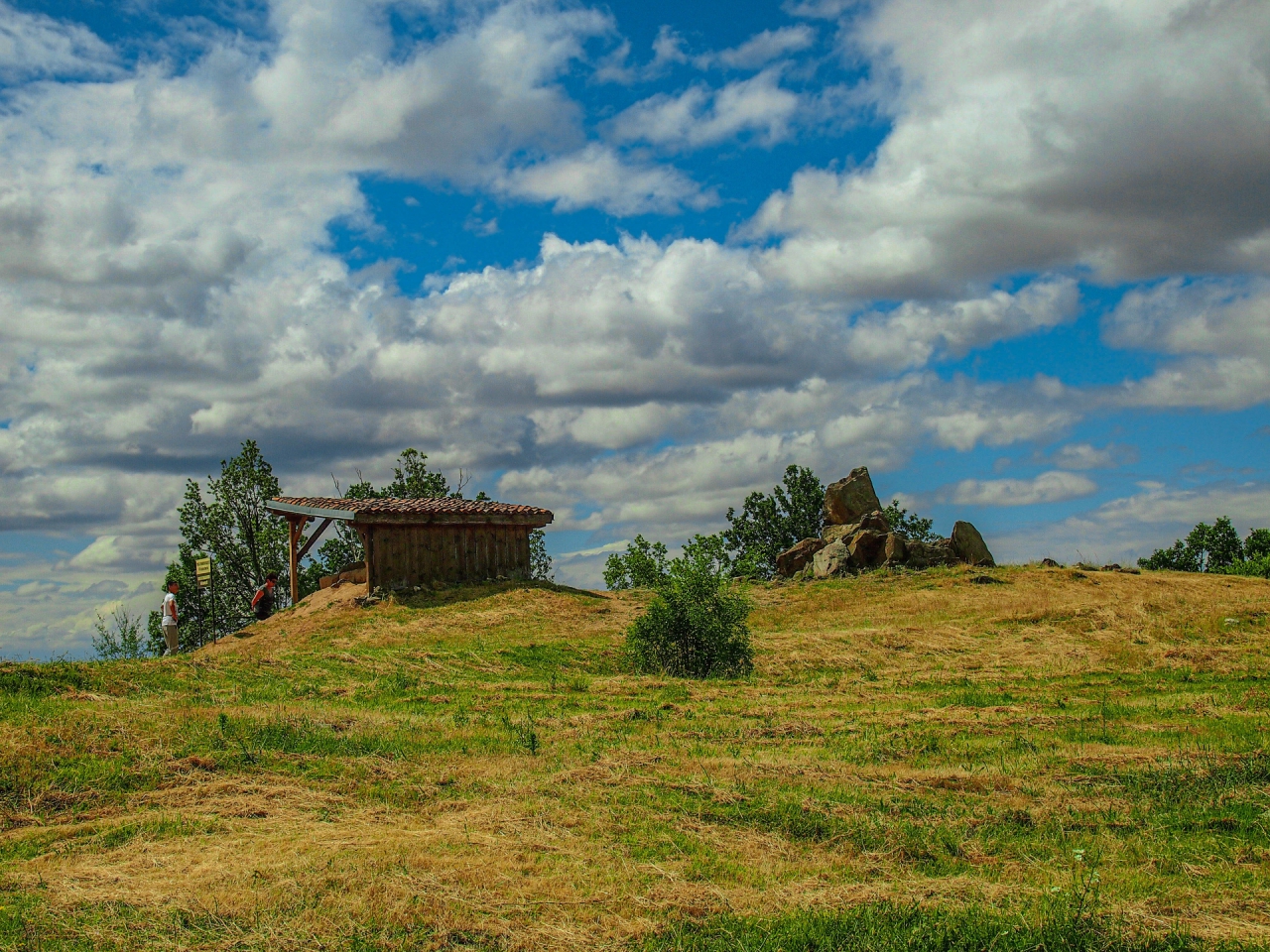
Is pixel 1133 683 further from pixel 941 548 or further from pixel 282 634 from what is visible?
pixel 282 634

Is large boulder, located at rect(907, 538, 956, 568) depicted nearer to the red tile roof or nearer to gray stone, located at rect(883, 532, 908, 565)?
gray stone, located at rect(883, 532, 908, 565)

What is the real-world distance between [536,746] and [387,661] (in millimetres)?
7447

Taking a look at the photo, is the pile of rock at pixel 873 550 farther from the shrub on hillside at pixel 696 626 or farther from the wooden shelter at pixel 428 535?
the shrub on hillside at pixel 696 626

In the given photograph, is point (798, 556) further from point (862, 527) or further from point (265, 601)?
point (265, 601)

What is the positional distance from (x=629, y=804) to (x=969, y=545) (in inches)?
839

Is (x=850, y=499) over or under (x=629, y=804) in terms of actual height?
over

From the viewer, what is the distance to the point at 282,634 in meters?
20.7

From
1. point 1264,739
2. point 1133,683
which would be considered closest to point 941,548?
point 1133,683

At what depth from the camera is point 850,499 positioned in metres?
29.1

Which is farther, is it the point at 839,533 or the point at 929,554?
the point at 839,533

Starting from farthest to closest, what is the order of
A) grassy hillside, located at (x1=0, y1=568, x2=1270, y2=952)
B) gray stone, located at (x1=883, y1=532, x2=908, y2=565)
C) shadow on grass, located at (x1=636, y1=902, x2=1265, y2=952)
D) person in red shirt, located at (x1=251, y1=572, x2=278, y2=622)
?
gray stone, located at (x1=883, y1=532, x2=908, y2=565) < person in red shirt, located at (x1=251, y1=572, x2=278, y2=622) < grassy hillside, located at (x1=0, y1=568, x2=1270, y2=952) < shadow on grass, located at (x1=636, y1=902, x2=1265, y2=952)

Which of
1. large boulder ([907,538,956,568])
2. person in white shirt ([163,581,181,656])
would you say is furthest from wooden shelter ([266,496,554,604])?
large boulder ([907,538,956,568])

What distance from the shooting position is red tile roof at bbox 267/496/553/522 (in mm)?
22891

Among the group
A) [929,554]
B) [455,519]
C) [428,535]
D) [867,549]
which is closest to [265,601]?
[428,535]
